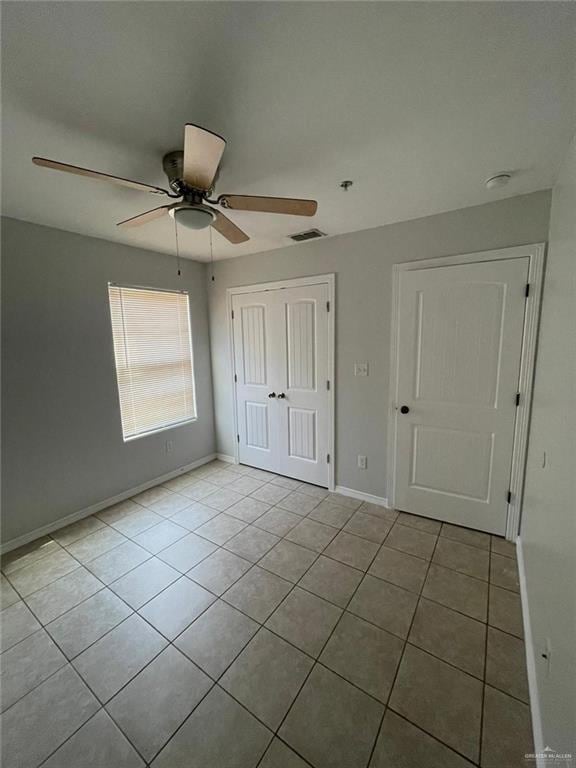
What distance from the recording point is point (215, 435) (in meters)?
3.91

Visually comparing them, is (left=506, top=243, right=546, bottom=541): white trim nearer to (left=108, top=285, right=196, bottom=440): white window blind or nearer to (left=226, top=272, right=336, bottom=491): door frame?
(left=226, top=272, right=336, bottom=491): door frame

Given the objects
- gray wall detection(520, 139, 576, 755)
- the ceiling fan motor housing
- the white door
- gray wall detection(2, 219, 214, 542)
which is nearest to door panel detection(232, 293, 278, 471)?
gray wall detection(2, 219, 214, 542)

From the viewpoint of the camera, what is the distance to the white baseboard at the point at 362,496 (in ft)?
9.04

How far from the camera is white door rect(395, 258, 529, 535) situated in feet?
6.91

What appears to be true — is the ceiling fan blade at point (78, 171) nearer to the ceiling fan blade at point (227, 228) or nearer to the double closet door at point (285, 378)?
the ceiling fan blade at point (227, 228)

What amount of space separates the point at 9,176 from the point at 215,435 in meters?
2.93

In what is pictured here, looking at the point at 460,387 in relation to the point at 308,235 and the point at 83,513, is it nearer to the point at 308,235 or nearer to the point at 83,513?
the point at 308,235

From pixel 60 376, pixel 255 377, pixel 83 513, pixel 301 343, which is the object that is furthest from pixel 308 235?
pixel 83 513

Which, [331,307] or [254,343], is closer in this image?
[331,307]

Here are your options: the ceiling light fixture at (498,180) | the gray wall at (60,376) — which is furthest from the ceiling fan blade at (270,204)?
the gray wall at (60,376)

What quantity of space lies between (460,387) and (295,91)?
6.67ft

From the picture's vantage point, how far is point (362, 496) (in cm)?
286

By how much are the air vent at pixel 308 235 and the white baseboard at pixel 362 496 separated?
7.59 ft

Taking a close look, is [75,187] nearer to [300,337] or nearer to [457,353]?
[300,337]
